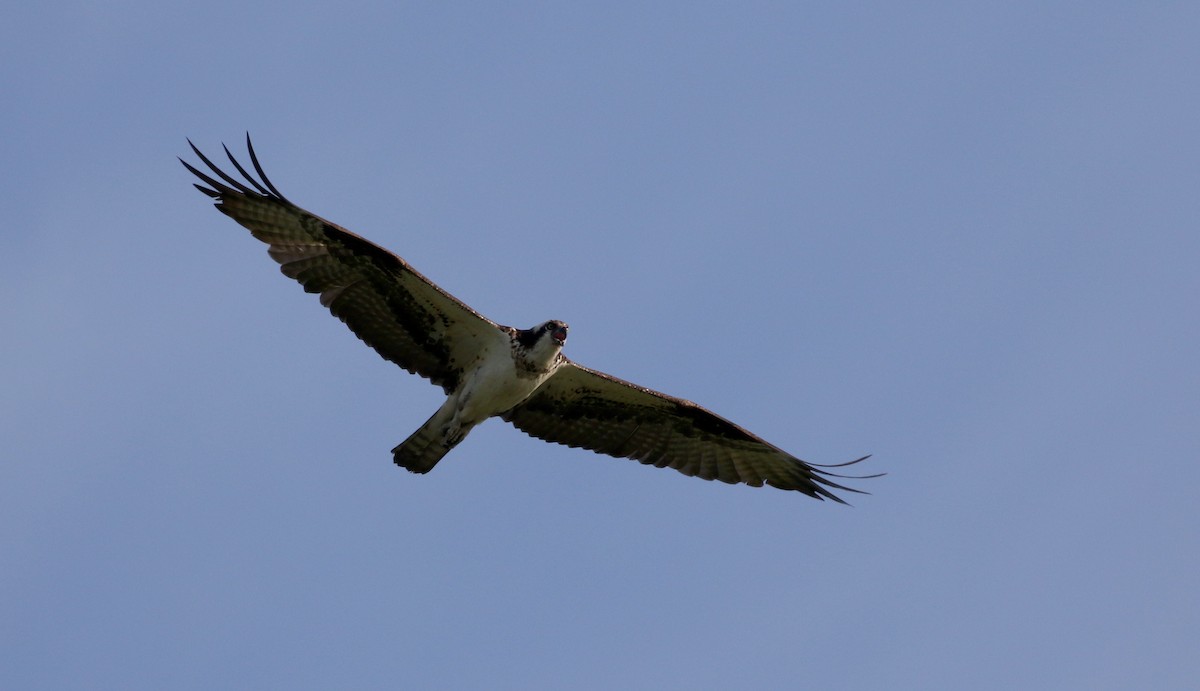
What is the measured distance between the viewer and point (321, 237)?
16328 millimetres

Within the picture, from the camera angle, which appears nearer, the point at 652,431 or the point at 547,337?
the point at 547,337

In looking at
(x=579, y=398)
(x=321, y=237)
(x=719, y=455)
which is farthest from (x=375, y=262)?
(x=719, y=455)

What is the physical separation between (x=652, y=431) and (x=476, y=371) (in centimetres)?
252

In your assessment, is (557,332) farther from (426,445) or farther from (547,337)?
(426,445)

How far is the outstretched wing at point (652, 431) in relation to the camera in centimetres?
1788

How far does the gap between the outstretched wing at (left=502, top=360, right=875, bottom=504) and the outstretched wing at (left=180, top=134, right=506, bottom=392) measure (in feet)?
3.84

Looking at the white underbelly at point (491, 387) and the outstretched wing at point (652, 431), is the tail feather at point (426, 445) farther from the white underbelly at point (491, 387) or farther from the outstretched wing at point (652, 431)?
the outstretched wing at point (652, 431)

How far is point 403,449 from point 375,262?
207 centimetres

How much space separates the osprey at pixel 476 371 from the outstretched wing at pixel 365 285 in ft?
0.04

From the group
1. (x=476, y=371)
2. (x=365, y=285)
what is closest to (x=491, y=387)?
(x=476, y=371)

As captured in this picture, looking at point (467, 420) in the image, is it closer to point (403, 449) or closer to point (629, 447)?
point (403, 449)

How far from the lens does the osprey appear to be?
53.5 feet

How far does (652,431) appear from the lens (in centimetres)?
1842

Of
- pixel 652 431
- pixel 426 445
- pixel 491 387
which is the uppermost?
pixel 652 431
